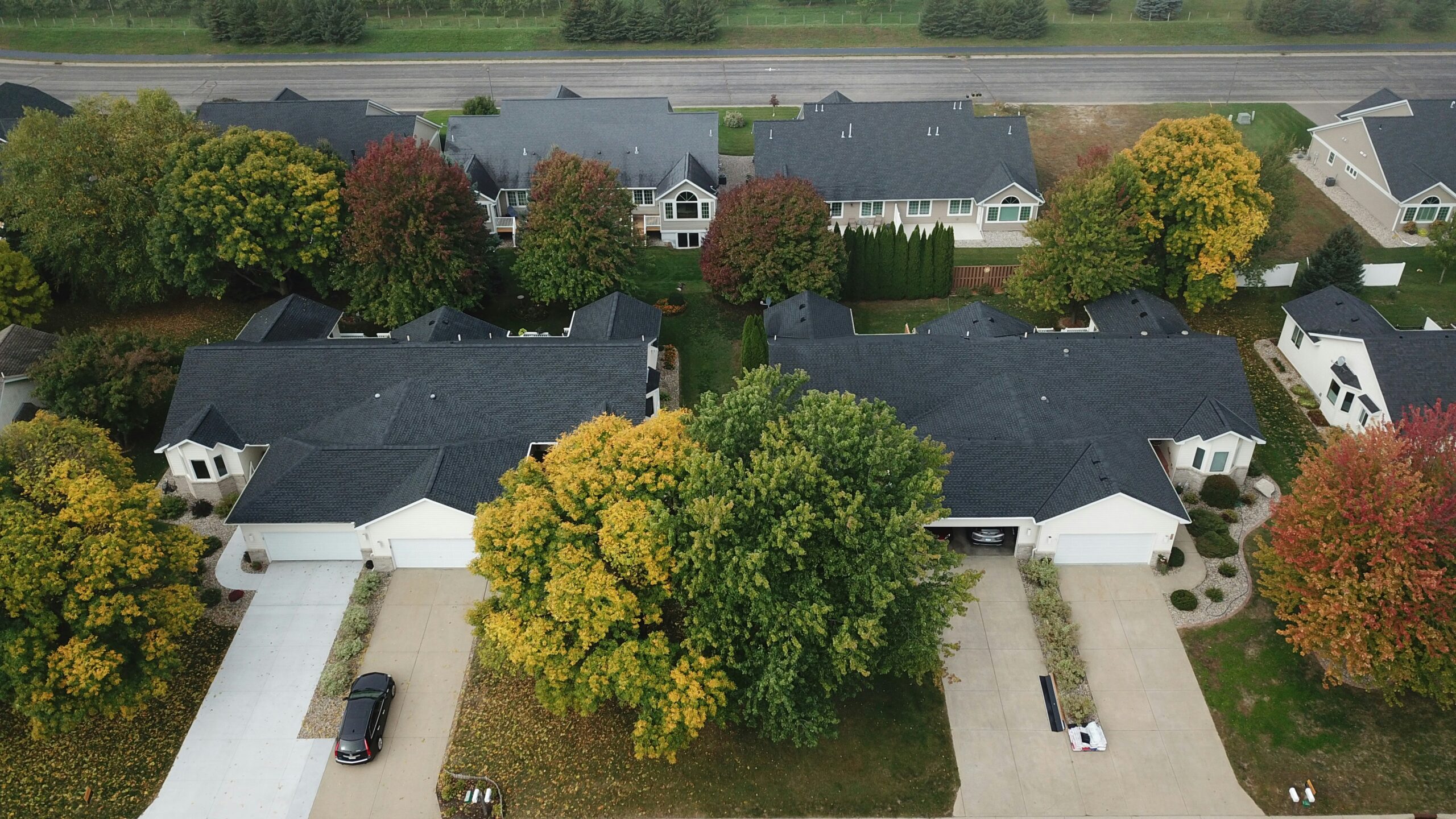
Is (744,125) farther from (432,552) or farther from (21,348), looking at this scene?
(21,348)

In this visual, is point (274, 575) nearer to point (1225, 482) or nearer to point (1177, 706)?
point (1177, 706)

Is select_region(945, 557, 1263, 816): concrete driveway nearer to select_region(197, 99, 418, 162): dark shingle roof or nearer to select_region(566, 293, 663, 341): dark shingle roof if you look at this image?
select_region(566, 293, 663, 341): dark shingle roof

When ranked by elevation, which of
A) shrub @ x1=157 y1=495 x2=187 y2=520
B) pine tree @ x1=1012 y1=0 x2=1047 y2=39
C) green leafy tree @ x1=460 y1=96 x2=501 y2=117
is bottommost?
shrub @ x1=157 y1=495 x2=187 y2=520

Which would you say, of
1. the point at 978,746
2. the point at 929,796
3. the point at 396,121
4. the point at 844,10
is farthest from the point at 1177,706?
the point at 844,10

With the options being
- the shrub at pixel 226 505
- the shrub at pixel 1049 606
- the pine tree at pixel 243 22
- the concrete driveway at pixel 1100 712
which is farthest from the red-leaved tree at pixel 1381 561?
the pine tree at pixel 243 22

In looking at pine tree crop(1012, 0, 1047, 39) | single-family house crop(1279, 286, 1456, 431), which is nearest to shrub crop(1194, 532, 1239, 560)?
single-family house crop(1279, 286, 1456, 431)

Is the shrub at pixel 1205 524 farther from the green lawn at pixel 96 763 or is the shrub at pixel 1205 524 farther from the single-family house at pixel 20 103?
the single-family house at pixel 20 103

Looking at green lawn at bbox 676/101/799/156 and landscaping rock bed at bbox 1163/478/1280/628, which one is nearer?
landscaping rock bed at bbox 1163/478/1280/628
